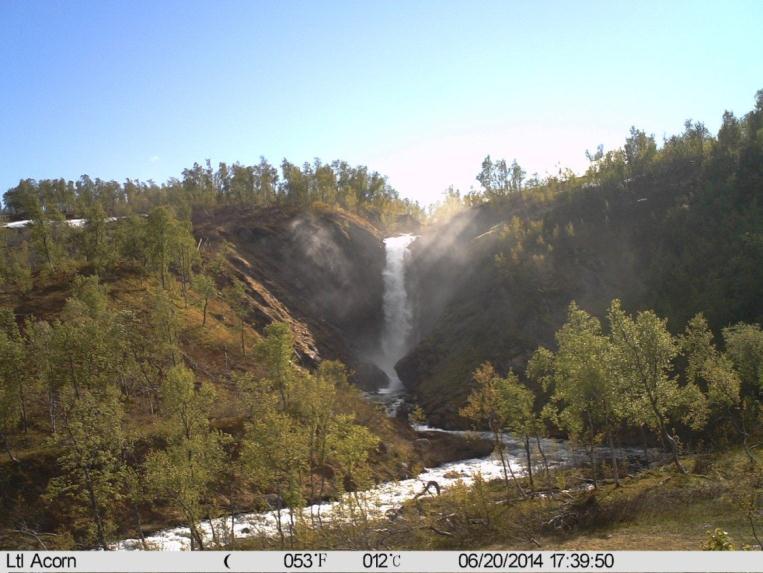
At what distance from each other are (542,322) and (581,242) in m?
22.6

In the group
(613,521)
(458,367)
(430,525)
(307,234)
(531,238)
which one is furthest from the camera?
(307,234)

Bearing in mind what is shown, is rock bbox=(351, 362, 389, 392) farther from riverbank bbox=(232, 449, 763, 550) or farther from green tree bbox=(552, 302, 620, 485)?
green tree bbox=(552, 302, 620, 485)

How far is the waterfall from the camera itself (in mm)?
109375

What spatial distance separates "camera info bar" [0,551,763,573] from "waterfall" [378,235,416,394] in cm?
7099

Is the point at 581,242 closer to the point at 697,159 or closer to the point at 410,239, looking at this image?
the point at 697,159

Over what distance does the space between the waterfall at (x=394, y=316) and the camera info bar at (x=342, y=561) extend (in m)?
71.0

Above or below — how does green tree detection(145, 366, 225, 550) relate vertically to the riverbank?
above

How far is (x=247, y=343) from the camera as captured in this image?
7638 centimetres

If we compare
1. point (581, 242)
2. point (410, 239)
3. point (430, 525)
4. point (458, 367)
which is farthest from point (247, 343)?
point (410, 239)

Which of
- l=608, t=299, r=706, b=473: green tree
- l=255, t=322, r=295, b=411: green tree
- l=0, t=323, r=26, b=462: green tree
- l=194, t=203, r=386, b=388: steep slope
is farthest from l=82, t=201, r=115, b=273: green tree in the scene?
l=608, t=299, r=706, b=473: green tree

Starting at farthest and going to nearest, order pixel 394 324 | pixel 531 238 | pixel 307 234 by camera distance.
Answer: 1. pixel 307 234
2. pixel 394 324
3. pixel 531 238

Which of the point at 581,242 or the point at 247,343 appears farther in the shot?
the point at 581,242

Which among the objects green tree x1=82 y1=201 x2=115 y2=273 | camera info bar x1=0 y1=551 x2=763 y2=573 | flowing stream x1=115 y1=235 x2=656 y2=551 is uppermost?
green tree x1=82 y1=201 x2=115 y2=273

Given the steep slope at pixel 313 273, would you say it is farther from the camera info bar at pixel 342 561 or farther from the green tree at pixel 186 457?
the camera info bar at pixel 342 561
